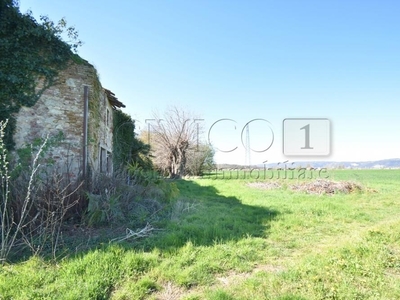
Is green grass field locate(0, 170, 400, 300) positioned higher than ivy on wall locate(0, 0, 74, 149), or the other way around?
ivy on wall locate(0, 0, 74, 149)

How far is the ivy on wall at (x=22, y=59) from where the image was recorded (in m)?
6.44

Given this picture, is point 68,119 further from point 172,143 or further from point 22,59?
point 172,143

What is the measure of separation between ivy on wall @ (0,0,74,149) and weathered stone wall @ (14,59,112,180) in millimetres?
205

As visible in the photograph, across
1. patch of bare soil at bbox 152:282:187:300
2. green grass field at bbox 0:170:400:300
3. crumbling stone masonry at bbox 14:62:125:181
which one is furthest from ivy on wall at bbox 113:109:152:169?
patch of bare soil at bbox 152:282:187:300

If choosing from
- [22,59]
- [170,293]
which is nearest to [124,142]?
[22,59]

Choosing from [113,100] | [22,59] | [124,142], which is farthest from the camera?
[124,142]

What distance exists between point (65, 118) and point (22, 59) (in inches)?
74.9

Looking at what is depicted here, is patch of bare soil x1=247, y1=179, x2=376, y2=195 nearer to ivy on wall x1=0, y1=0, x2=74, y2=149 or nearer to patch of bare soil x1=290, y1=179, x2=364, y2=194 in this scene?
patch of bare soil x1=290, y1=179, x2=364, y2=194

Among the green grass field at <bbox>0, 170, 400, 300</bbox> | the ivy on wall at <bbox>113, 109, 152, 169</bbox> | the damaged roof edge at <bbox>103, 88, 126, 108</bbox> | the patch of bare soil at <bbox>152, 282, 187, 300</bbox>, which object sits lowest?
the patch of bare soil at <bbox>152, 282, 187, 300</bbox>

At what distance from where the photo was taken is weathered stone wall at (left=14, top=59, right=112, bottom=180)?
6.67m

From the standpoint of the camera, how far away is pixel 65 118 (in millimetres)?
6996

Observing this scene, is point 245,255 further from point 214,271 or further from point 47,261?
point 47,261

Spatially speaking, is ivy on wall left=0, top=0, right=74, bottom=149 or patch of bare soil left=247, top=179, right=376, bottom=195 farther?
patch of bare soil left=247, top=179, right=376, bottom=195

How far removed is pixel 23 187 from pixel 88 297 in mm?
3171
